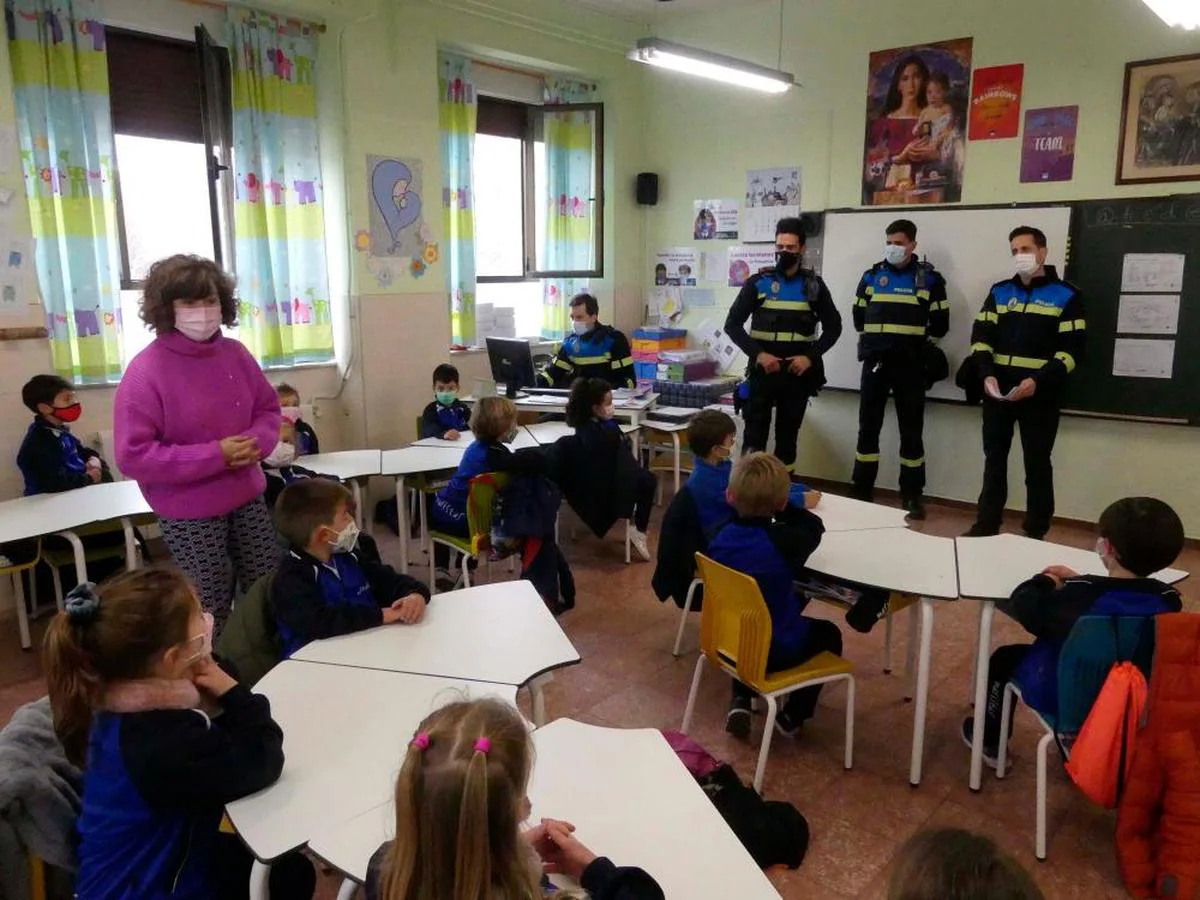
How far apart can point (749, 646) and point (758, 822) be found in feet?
1.57

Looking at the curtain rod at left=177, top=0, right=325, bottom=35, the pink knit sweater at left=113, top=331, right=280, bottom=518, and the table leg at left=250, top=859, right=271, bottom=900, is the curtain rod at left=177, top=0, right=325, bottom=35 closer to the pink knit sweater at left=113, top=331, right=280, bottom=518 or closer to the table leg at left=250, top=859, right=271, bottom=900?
the pink knit sweater at left=113, top=331, right=280, bottom=518

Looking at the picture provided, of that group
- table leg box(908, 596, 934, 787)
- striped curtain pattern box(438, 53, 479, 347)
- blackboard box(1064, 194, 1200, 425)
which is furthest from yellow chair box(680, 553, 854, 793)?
striped curtain pattern box(438, 53, 479, 347)

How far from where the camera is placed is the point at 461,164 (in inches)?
234

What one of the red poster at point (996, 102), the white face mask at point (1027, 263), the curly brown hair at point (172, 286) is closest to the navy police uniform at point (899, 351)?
the white face mask at point (1027, 263)

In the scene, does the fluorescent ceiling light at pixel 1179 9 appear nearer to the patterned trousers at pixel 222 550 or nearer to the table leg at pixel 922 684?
the table leg at pixel 922 684

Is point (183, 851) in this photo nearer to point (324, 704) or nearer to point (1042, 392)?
point (324, 704)

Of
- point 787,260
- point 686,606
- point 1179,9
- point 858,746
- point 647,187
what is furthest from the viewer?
point 647,187

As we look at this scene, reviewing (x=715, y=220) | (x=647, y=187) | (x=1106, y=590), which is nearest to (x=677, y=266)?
(x=715, y=220)

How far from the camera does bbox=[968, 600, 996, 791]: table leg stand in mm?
2562

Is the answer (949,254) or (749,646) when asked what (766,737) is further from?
(949,254)

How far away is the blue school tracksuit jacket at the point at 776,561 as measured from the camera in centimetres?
263

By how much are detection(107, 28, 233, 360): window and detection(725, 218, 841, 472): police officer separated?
3084 mm

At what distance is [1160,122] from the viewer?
4.68 m

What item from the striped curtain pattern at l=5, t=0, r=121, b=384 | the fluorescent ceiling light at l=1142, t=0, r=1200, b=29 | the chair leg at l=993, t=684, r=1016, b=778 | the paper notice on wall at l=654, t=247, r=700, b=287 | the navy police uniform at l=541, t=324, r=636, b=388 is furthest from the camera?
the paper notice on wall at l=654, t=247, r=700, b=287
